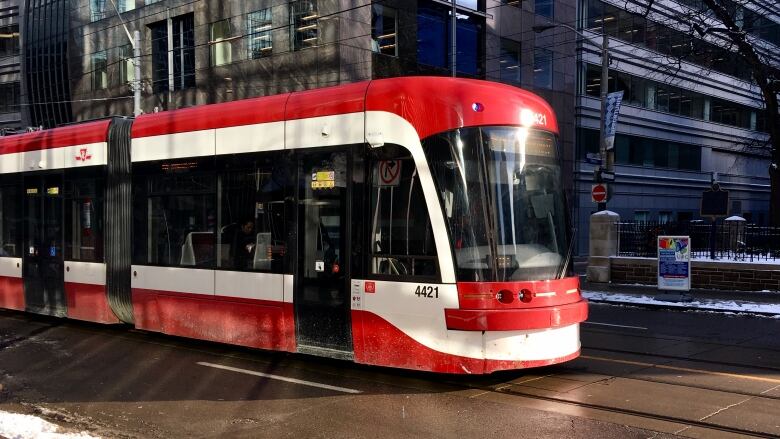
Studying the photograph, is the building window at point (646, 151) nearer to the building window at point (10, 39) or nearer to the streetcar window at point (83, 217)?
the streetcar window at point (83, 217)

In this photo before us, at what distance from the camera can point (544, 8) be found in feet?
116

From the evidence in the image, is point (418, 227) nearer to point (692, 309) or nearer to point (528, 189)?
point (528, 189)

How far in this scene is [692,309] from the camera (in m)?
15.3

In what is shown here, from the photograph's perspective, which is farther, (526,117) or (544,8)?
(544,8)

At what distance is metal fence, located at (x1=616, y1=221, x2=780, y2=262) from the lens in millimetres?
17938

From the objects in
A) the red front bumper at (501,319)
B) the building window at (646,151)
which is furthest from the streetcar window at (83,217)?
the building window at (646,151)

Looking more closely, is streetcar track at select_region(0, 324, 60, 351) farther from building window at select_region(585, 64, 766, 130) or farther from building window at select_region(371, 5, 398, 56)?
building window at select_region(585, 64, 766, 130)

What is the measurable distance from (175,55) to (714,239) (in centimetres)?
2507

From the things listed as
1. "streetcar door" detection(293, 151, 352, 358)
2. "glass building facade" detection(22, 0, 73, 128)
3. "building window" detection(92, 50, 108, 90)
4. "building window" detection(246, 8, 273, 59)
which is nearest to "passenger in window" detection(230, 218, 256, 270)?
"streetcar door" detection(293, 151, 352, 358)

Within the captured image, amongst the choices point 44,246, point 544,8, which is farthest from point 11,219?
point 544,8

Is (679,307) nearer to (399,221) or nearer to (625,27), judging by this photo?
(399,221)

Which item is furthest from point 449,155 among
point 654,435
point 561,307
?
point 654,435

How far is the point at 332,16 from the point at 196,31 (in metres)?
8.43

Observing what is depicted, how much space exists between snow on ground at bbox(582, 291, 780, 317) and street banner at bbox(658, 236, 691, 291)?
0.46 m
